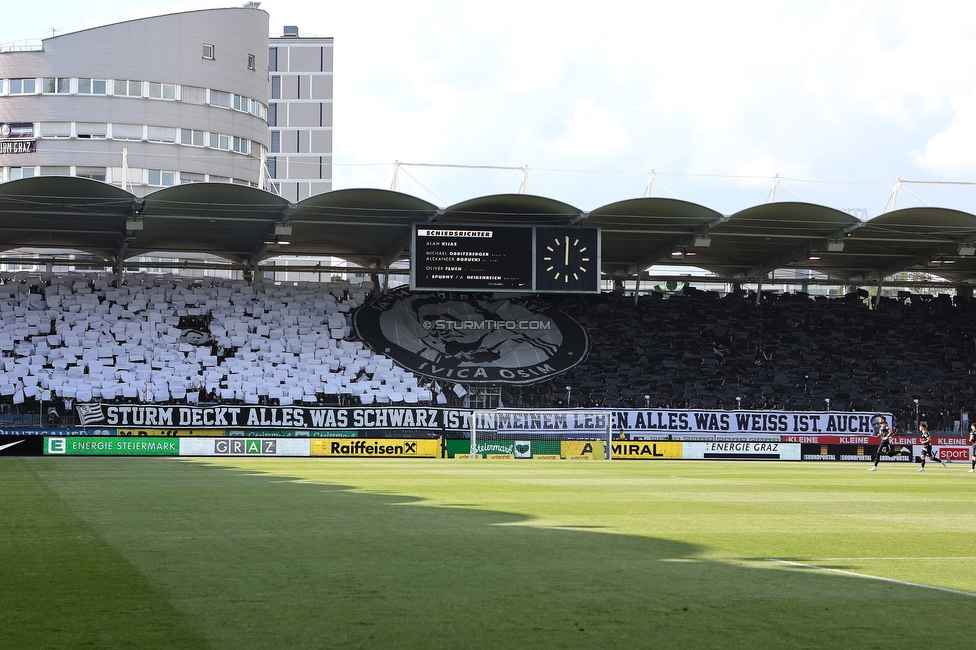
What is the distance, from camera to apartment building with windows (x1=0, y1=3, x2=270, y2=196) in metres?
66.8

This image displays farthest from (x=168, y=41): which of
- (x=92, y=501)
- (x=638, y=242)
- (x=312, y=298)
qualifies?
(x=92, y=501)

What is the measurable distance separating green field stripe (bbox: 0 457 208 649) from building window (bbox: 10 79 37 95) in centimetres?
5969

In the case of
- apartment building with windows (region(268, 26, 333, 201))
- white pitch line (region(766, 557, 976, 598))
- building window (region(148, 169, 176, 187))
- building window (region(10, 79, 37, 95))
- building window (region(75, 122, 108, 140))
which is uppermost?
apartment building with windows (region(268, 26, 333, 201))

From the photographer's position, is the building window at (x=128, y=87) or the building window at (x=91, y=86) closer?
the building window at (x=91, y=86)

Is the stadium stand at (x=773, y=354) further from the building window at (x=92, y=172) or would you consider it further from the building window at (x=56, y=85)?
the building window at (x=56, y=85)

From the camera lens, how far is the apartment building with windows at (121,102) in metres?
66.8

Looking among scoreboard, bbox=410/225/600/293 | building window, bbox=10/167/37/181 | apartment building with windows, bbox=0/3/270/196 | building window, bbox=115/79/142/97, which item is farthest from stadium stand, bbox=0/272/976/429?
building window, bbox=115/79/142/97

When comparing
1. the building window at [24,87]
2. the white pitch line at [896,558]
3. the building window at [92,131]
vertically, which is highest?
the building window at [24,87]

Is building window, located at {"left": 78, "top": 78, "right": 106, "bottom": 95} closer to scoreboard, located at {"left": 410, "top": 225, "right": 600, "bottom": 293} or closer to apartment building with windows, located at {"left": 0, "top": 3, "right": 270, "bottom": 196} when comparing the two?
apartment building with windows, located at {"left": 0, "top": 3, "right": 270, "bottom": 196}

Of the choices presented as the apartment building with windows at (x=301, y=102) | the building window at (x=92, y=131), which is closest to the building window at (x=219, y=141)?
the building window at (x=92, y=131)

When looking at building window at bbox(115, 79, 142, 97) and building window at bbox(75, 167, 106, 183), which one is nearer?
building window at bbox(75, 167, 106, 183)

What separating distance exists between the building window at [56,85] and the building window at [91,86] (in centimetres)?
73

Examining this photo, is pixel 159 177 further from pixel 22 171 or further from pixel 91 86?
pixel 22 171

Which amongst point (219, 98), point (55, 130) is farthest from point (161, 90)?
point (55, 130)
